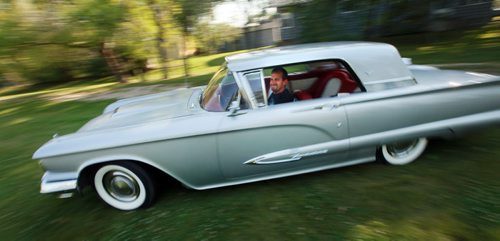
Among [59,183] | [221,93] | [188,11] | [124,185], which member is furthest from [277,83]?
[188,11]

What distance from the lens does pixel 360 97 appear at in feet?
10.8

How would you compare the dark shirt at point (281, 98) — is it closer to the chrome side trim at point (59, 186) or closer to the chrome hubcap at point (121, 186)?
the chrome hubcap at point (121, 186)

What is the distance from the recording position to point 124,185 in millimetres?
3350

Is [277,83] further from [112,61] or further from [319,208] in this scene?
[112,61]

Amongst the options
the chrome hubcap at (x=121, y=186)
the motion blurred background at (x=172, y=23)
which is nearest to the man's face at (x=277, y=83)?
the chrome hubcap at (x=121, y=186)

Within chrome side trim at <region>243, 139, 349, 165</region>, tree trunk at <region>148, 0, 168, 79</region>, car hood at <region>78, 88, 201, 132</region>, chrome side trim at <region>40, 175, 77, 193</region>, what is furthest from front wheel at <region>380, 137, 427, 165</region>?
tree trunk at <region>148, 0, 168, 79</region>

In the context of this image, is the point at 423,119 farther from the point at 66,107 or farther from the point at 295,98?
the point at 66,107

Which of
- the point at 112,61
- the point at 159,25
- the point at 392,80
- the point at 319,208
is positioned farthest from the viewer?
the point at 112,61

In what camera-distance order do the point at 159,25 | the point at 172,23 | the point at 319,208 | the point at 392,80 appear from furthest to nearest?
1. the point at 159,25
2. the point at 172,23
3. the point at 392,80
4. the point at 319,208

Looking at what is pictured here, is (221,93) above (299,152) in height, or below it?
above

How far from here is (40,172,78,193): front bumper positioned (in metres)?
3.16

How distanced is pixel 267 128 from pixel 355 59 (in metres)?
1.13

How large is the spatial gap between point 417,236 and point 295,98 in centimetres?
161

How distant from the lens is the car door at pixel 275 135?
316cm
